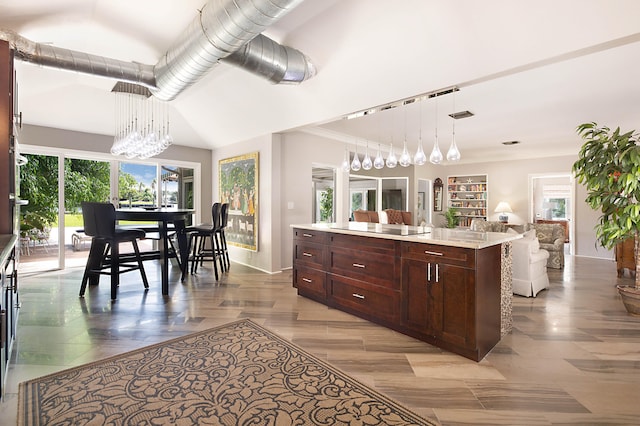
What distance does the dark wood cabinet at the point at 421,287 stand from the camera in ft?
7.65

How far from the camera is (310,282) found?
3768mm

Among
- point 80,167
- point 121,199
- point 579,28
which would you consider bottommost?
point 121,199

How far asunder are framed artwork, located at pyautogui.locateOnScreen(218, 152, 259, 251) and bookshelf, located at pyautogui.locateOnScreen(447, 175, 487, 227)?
21.9 ft

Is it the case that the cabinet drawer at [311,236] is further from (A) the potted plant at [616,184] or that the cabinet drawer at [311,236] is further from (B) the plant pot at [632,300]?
(B) the plant pot at [632,300]

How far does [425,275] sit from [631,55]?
9.70ft

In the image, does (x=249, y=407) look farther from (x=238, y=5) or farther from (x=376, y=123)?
(x=376, y=123)

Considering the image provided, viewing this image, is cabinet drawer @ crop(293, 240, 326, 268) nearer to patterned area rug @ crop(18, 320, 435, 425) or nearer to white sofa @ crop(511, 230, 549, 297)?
patterned area rug @ crop(18, 320, 435, 425)

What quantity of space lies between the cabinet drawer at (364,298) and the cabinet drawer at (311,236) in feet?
1.39

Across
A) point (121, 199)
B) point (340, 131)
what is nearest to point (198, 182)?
point (121, 199)

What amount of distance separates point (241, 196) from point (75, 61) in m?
3.13

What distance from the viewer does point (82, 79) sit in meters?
4.75

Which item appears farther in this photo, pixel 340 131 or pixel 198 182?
pixel 198 182

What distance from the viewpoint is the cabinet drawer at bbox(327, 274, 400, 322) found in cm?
286

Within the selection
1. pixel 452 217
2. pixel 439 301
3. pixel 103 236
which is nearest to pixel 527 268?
pixel 439 301
